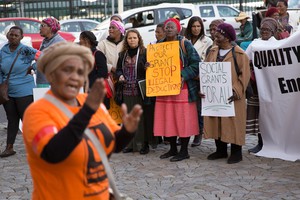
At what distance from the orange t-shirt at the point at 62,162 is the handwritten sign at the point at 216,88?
194 inches

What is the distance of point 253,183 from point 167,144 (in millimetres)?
2788

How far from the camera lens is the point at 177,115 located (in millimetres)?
8375

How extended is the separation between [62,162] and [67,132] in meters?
0.18

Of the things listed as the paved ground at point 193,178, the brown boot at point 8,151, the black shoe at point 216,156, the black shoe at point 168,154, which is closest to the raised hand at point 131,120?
the paved ground at point 193,178

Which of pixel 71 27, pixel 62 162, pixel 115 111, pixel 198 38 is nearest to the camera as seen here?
pixel 62 162

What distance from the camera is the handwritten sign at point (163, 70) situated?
8.29 meters

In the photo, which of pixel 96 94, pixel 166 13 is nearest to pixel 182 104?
pixel 96 94

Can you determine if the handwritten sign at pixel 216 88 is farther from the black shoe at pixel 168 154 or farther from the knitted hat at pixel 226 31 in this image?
the black shoe at pixel 168 154

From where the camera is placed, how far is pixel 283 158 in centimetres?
817

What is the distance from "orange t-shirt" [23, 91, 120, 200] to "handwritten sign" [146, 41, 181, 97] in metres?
5.18

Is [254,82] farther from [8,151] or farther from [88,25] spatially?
[88,25]

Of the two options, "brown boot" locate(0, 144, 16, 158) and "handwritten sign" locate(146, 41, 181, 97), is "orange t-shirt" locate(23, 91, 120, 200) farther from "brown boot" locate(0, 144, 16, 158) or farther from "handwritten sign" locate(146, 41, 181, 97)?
"brown boot" locate(0, 144, 16, 158)

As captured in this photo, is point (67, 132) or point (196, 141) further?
point (196, 141)

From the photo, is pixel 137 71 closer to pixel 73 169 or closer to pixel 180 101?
pixel 180 101
